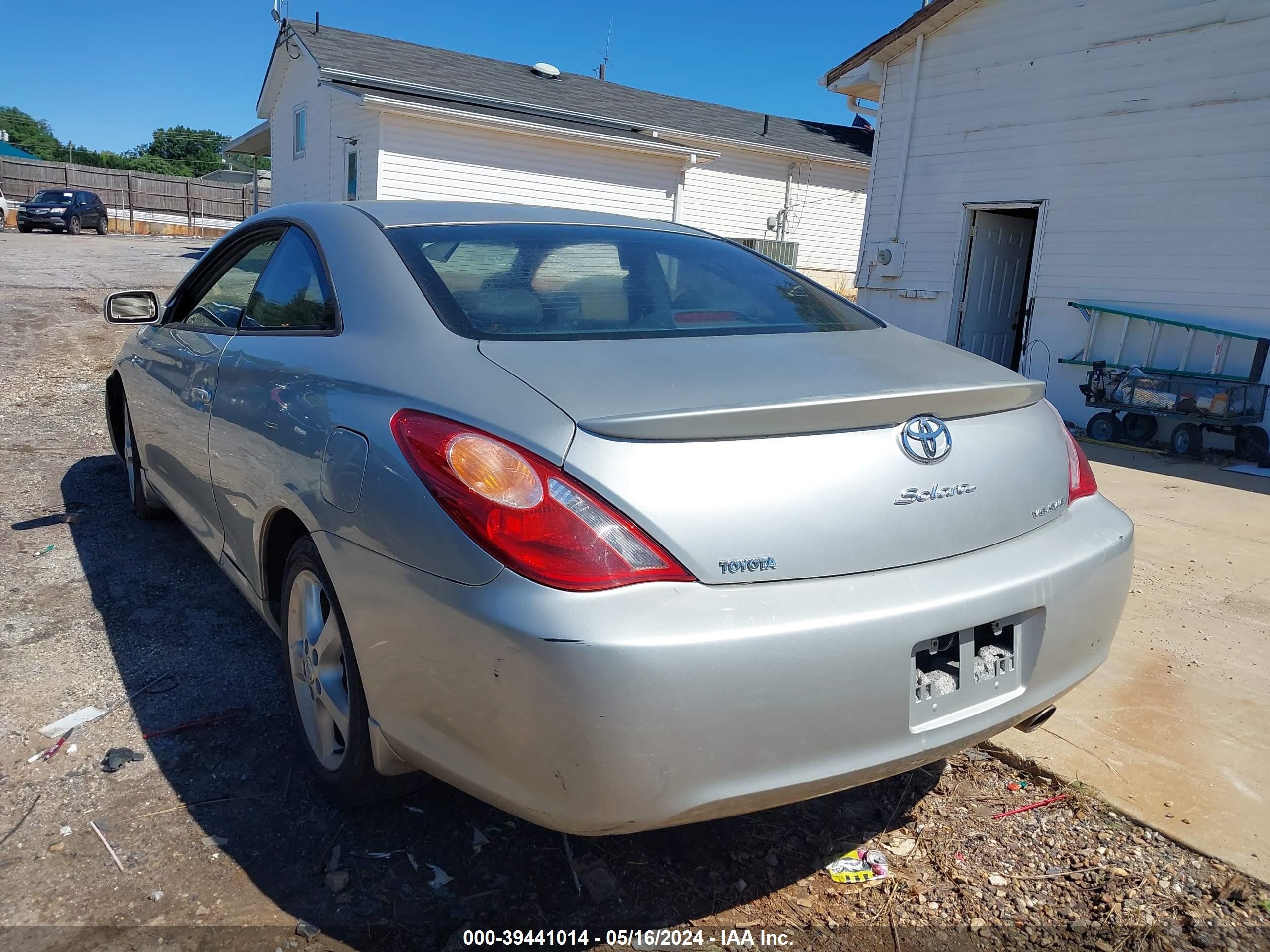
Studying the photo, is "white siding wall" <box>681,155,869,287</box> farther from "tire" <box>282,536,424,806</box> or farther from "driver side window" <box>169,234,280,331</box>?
"tire" <box>282,536,424,806</box>

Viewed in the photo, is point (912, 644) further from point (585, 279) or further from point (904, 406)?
point (585, 279)

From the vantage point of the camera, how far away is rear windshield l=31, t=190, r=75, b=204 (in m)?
29.0

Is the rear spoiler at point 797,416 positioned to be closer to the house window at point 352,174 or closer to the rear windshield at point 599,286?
the rear windshield at point 599,286

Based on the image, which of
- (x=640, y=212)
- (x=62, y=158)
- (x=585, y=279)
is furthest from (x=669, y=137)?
(x=62, y=158)

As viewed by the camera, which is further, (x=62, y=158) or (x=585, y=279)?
(x=62, y=158)

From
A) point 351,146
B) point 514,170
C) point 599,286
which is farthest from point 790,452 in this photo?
point 351,146

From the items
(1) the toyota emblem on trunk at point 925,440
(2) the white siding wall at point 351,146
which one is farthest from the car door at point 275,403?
(2) the white siding wall at point 351,146

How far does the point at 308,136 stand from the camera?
2139 cm

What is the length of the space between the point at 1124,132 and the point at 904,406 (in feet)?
30.6

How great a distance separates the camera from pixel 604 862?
7.67ft

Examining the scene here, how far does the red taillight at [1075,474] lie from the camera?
2.40 meters

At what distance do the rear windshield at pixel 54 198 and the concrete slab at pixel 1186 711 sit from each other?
1278 inches

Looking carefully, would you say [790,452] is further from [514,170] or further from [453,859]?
[514,170]

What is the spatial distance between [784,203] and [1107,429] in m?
15.1
